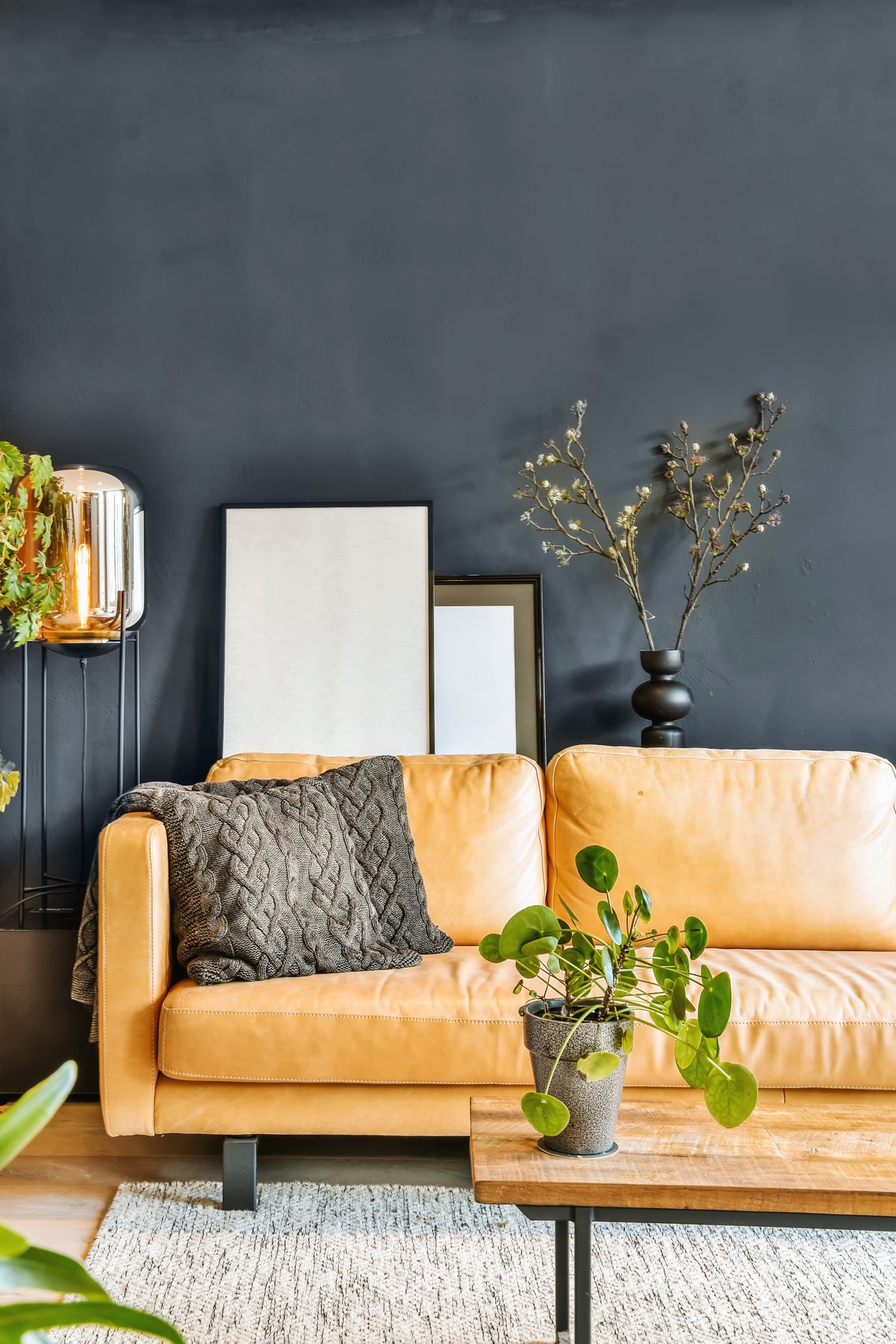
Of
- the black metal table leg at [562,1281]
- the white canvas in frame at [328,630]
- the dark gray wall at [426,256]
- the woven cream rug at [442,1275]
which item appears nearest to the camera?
the black metal table leg at [562,1281]

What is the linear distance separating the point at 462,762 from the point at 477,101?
2.13 metres

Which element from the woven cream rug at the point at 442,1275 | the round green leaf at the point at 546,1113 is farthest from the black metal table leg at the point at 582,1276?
the woven cream rug at the point at 442,1275

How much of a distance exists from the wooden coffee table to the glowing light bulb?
2.03 m

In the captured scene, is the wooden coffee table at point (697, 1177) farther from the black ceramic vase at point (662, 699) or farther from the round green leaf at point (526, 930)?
the black ceramic vase at point (662, 699)

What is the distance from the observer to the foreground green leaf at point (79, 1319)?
453mm

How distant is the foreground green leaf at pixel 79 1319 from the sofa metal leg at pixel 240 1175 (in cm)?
172

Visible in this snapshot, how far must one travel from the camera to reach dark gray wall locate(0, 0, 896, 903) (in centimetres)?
331

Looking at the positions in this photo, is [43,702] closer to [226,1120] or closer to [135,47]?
[226,1120]

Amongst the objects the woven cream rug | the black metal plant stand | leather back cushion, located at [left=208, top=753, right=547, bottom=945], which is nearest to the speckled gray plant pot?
the woven cream rug

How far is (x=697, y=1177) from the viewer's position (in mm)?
1282

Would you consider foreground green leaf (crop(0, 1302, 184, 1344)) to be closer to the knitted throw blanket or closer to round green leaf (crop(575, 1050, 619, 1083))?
round green leaf (crop(575, 1050, 619, 1083))

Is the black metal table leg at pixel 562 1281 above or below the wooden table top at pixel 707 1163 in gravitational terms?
below

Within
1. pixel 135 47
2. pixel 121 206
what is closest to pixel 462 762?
pixel 121 206

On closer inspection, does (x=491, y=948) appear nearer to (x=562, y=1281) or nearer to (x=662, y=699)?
(x=562, y=1281)
